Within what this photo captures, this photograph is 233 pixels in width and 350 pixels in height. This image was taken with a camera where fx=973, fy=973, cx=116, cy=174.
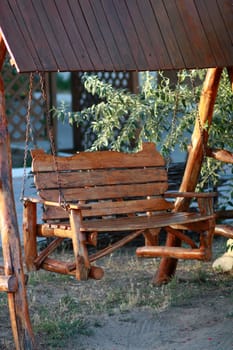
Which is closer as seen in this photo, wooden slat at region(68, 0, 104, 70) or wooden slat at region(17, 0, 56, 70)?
wooden slat at region(17, 0, 56, 70)

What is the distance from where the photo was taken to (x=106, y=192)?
6.64m

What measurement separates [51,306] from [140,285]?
0.89 metres

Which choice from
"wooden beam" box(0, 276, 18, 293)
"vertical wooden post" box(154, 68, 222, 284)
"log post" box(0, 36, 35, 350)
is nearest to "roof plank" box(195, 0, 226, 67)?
"vertical wooden post" box(154, 68, 222, 284)

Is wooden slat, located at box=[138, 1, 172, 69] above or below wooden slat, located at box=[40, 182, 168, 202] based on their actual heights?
above

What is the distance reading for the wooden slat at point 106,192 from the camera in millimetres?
6366

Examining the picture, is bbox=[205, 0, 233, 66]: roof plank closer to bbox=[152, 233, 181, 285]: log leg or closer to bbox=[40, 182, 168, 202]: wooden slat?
bbox=[40, 182, 168, 202]: wooden slat

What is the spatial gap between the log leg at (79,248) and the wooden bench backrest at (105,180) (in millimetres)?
678

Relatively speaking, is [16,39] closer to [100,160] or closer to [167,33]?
[167,33]

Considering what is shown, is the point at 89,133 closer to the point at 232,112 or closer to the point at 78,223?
the point at 232,112

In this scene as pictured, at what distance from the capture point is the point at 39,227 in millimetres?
6113

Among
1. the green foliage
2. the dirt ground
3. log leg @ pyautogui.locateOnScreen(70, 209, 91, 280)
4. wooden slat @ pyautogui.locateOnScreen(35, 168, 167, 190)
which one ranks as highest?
the green foliage

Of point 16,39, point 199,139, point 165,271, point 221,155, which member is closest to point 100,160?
point 199,139

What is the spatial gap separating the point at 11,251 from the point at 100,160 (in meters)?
1.40

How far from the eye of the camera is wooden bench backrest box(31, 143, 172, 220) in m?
6.37
